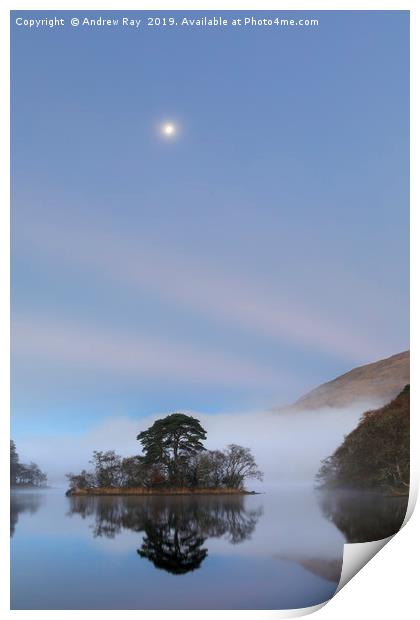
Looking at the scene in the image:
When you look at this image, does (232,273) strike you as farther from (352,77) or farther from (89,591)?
(89,591)

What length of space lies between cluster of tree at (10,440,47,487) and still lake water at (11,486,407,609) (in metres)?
0.04

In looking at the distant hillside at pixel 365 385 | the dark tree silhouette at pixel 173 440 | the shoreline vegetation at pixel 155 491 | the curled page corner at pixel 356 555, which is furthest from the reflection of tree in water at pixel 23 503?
the curled page corner at pixel 356 555

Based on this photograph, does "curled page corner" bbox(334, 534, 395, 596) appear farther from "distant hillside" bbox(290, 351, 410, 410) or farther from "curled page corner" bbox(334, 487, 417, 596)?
"distant hillside" bbox(290, 351, 410, 410)

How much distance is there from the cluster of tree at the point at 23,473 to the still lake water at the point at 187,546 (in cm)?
4

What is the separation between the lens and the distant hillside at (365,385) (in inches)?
107

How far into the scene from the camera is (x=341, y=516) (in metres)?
2.66

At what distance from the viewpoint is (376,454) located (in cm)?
271

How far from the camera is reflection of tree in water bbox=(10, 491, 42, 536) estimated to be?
262 centimetres

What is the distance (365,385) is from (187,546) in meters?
0.98

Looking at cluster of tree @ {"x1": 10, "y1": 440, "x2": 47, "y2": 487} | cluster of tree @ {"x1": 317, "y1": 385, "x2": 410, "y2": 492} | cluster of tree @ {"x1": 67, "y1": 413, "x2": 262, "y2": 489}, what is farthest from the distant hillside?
cluster of tree @ {"x1": 10, "y1": 440, "x2": 47, "y2": 487}

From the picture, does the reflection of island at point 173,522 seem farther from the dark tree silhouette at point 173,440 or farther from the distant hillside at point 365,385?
the distant hillside at point 365,385

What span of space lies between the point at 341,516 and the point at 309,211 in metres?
1.27
